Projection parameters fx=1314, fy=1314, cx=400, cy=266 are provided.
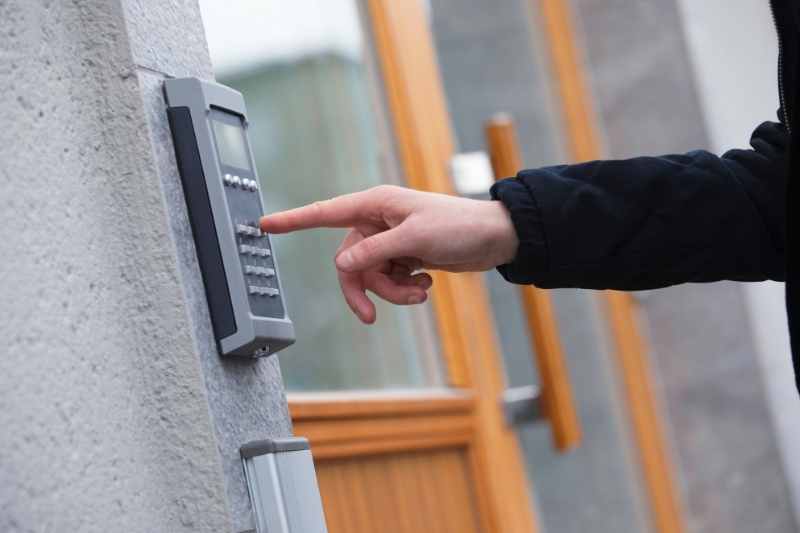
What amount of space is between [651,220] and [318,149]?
3.72ft

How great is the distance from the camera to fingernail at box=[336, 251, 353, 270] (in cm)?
130

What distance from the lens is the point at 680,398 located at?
151 inches

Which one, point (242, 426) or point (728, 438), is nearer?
point (242, 426)

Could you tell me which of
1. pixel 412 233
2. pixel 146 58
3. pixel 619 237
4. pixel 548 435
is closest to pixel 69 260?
pixel 146 58

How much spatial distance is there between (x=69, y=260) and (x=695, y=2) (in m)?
3.09

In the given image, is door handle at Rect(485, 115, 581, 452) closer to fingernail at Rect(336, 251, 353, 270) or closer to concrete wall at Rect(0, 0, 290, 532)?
fingernail at Rect(336, 251, 353, 270)

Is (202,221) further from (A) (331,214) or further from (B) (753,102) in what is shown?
(B) (753,102)

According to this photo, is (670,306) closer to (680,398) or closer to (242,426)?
(680,398)

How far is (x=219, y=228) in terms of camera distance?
4.00 ft

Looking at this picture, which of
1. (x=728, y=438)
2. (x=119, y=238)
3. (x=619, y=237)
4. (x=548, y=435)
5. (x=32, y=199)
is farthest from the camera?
(x=728, y=438)

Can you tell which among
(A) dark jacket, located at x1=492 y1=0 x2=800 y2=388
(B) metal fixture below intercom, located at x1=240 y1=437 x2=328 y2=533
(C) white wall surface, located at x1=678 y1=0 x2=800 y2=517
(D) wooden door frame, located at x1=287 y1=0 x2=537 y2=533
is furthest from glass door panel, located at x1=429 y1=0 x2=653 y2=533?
(B) metal fixture below intercom, located at x1=240 y1=437 x2=328 y2=533

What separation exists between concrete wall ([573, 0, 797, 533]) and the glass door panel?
20cm

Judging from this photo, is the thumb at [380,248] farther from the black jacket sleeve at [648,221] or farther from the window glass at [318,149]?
the window glass at [318,149]

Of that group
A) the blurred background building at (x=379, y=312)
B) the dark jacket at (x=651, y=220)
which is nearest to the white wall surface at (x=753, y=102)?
the blurred background building at (x=379, y=312)
